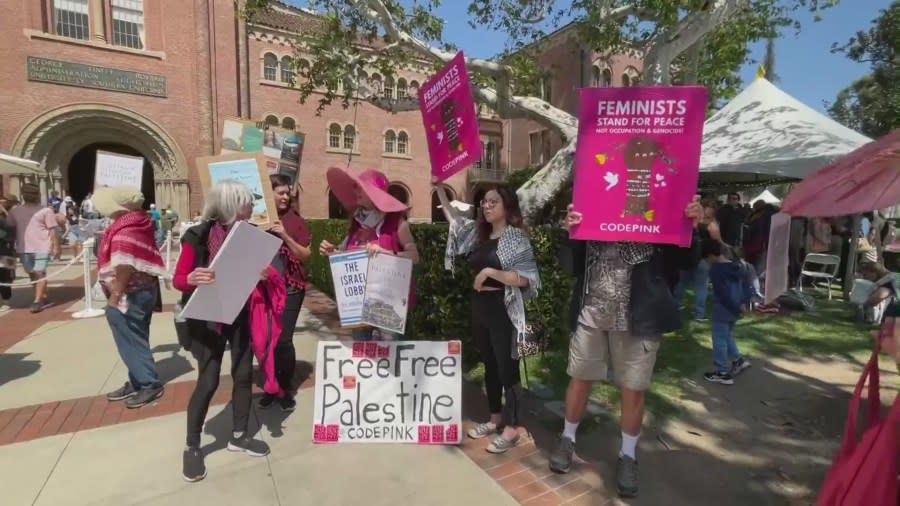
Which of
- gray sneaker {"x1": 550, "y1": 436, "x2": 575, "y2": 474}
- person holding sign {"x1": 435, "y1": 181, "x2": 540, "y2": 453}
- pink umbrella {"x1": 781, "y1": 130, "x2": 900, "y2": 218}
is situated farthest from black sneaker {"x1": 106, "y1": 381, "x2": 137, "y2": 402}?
pink umbrella {"x1": 781, "y1": 130, "x2": 900, "y2": 218}

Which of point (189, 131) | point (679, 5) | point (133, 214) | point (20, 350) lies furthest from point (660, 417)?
point (189, 131)

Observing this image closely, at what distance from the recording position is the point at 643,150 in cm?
224

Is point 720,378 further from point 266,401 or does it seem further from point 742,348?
point 266,401

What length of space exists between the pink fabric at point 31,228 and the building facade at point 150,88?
958 cm

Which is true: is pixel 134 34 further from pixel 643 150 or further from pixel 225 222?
pixel 643 150

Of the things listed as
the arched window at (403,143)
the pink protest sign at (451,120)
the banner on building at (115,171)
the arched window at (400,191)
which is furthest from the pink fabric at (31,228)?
the arched window at (403,143)

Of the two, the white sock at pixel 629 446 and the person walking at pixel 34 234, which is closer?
the white sock at pixel 629 446

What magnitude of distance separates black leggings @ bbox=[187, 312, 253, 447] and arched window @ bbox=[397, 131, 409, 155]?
84.7ft

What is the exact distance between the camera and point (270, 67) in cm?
2361

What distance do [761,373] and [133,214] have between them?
18.5 feet

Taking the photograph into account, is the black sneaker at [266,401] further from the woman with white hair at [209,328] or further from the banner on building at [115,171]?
the banner on building at [115,171]

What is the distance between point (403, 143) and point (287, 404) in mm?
25458

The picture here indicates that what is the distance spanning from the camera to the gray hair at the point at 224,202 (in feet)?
8.76

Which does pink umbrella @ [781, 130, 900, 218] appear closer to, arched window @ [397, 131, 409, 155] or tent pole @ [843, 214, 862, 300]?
tent pole @ [843, 214, 862, 300]
